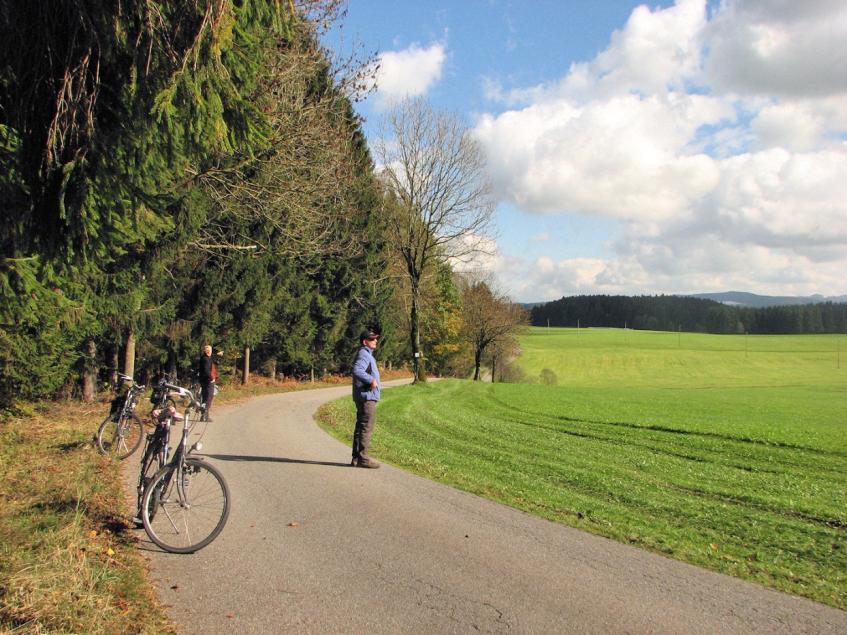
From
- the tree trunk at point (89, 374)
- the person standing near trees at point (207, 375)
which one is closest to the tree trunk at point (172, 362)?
the tree trunk at point (89, 374)

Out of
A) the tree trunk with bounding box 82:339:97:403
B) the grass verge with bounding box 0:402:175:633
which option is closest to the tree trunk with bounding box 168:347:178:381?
the tree trunk with bounding box 82:339:97:403

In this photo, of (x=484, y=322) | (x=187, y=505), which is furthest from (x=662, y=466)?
(x=484, y=322)

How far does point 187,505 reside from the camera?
6.05 metres

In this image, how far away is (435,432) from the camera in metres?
16.0

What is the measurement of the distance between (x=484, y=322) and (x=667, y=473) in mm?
52527

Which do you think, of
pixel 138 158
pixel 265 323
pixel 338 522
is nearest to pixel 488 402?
pixel 265 323

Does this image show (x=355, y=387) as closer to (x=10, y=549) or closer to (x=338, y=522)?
(x=338, y=522)

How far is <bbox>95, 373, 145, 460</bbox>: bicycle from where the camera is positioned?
407 inches

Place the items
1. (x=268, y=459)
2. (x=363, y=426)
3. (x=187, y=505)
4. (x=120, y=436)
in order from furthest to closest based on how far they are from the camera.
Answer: (x=268, y=459), (x=120, y=436), (x=363, y=426), (x=187, y=505)

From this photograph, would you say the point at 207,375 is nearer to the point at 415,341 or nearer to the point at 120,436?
the point at 120,436

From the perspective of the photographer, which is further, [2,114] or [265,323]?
[265,323]

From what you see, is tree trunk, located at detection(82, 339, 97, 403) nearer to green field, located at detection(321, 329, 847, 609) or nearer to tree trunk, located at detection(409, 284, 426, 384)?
green field, located at detection(321, 329, 847, 609)

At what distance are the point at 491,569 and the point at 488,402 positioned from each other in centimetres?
2328

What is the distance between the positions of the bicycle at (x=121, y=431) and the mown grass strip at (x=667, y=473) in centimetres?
422
